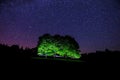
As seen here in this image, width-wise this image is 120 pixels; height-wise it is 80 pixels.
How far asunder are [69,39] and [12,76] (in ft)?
258

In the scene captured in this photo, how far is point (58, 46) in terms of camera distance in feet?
299

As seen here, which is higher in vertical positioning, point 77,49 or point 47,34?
point 47,34

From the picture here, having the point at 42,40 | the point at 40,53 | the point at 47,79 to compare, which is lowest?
the point at 47,79

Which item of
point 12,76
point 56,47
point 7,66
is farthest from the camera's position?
point 56,47

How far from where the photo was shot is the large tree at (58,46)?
90562 mm

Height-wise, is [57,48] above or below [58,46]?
below

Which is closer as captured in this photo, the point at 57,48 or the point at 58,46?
the point at 57,48

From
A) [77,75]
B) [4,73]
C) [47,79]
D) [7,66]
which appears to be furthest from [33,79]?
[77,75]

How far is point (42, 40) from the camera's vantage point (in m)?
92.8

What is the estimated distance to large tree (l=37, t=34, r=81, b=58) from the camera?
90562 millimetres

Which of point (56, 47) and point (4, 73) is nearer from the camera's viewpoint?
point (4, 73)

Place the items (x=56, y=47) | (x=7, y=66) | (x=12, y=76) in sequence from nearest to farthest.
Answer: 1. (x=12, y=76)
2. (x=7, y=66)
3. (x=56, y=47)

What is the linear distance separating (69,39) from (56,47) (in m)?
7.18

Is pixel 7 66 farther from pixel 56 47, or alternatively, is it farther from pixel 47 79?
pixel 56 47
